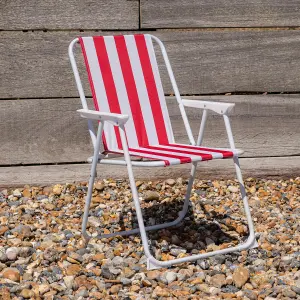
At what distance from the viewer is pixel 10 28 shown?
14.0ft

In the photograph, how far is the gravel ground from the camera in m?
3.00

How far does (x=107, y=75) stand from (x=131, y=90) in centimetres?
16

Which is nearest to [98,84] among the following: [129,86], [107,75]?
[107,75]

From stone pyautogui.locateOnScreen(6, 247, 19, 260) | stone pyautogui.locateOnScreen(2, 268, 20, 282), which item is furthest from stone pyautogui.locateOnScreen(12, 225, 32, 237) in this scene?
stone pyautogui.locateOnScreen(2, 268, 20, 282)

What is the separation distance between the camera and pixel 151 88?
382 centimetres

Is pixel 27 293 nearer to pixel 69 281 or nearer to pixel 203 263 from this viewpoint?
pixel 69 281

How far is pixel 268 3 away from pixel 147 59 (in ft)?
3.83

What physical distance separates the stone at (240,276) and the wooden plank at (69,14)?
6.19 feet

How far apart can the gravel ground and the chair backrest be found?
1.71 feet

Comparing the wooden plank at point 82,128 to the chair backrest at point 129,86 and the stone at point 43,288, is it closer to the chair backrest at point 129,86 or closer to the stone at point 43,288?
the chair backrest at point 129,86

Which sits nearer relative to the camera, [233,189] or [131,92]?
[131,92]

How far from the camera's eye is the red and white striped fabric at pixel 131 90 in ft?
11.9

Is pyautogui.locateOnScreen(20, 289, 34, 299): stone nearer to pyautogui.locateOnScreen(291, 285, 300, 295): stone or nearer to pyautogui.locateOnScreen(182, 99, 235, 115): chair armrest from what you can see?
pyautogui.locateOnScreen(291, 285, 300, 295): stone

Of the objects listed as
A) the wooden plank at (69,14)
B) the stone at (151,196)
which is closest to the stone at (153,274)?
the stone at (151,196)
